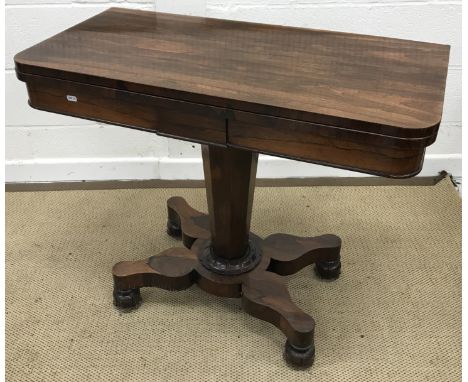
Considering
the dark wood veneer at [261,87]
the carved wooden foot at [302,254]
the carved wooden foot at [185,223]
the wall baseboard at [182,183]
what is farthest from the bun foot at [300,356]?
the wall baseboard at [182,183]

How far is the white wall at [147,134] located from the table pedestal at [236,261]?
415mm

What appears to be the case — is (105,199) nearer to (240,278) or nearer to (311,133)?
(240,278)

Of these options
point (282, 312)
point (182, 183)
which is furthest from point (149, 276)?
point (182, 183)

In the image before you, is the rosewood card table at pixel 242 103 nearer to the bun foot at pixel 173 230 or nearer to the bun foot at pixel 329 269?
the bun foot at pixel 329 269

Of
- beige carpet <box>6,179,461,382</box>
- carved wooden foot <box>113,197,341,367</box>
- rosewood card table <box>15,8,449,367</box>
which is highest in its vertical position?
rosewood card table <box>15,8,449,367</box>

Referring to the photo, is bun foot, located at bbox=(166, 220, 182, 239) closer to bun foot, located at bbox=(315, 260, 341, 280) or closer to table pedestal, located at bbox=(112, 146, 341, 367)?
table pedestal, located at bbox=(112, 146, 341, 367)

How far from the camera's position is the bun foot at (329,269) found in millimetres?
1520

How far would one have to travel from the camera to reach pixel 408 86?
3.22 ft

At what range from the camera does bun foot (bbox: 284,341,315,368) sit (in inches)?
49.9

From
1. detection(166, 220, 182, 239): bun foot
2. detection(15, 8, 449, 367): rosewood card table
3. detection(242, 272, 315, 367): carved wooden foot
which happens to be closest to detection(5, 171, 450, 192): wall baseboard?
detection(166, 220, 182, 239): bun foot

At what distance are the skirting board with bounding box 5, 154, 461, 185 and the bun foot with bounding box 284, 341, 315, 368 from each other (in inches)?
31.1

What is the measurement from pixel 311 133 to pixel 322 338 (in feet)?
2.14

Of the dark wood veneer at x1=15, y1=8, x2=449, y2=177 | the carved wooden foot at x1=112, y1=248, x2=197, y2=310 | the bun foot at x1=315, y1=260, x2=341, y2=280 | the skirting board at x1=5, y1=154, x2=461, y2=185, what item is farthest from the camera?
the skirting board at x1=5, y1=154, x2=461, y2=185

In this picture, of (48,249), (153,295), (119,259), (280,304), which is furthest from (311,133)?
(48,249)
